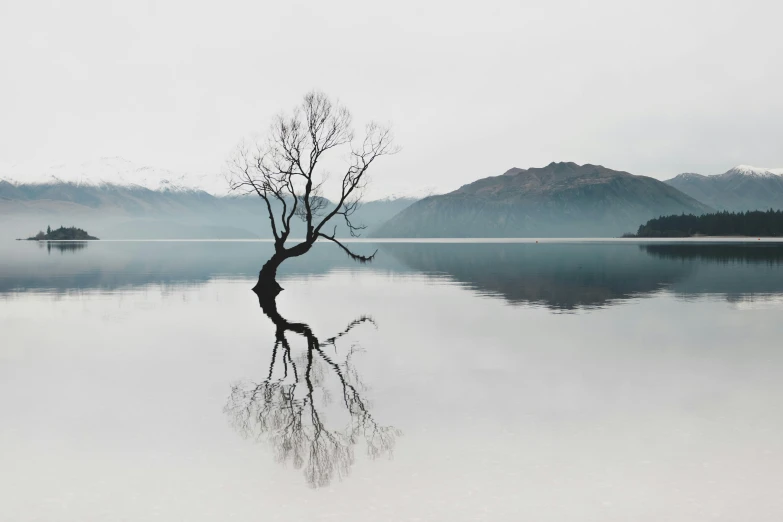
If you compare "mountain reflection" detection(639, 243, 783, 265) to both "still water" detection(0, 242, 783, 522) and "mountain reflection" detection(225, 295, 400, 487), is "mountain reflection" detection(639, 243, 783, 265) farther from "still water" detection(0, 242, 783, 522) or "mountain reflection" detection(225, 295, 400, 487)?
"mountain reflection" detection(225, 295, 400, 487)

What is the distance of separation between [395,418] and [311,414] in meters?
1.94

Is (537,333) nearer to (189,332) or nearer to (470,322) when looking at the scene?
(470,322)

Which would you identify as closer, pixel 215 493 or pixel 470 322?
pixel 215 493

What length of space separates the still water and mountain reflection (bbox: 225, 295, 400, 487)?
0.23 ft

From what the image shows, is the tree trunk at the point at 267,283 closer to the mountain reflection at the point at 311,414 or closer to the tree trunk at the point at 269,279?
the tree trunk at the point at 269,279

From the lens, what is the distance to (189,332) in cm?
2819

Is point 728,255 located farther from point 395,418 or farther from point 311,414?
point 311,414

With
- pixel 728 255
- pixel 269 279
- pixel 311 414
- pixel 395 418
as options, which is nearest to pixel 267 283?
pixel 269 279

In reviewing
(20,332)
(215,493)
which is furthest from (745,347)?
(20,332)

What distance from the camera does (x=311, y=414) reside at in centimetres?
1516

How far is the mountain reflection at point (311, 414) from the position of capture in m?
12.4

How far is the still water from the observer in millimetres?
10484

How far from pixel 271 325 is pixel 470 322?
9.10 metres

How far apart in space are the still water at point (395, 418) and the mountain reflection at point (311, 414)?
69mm
